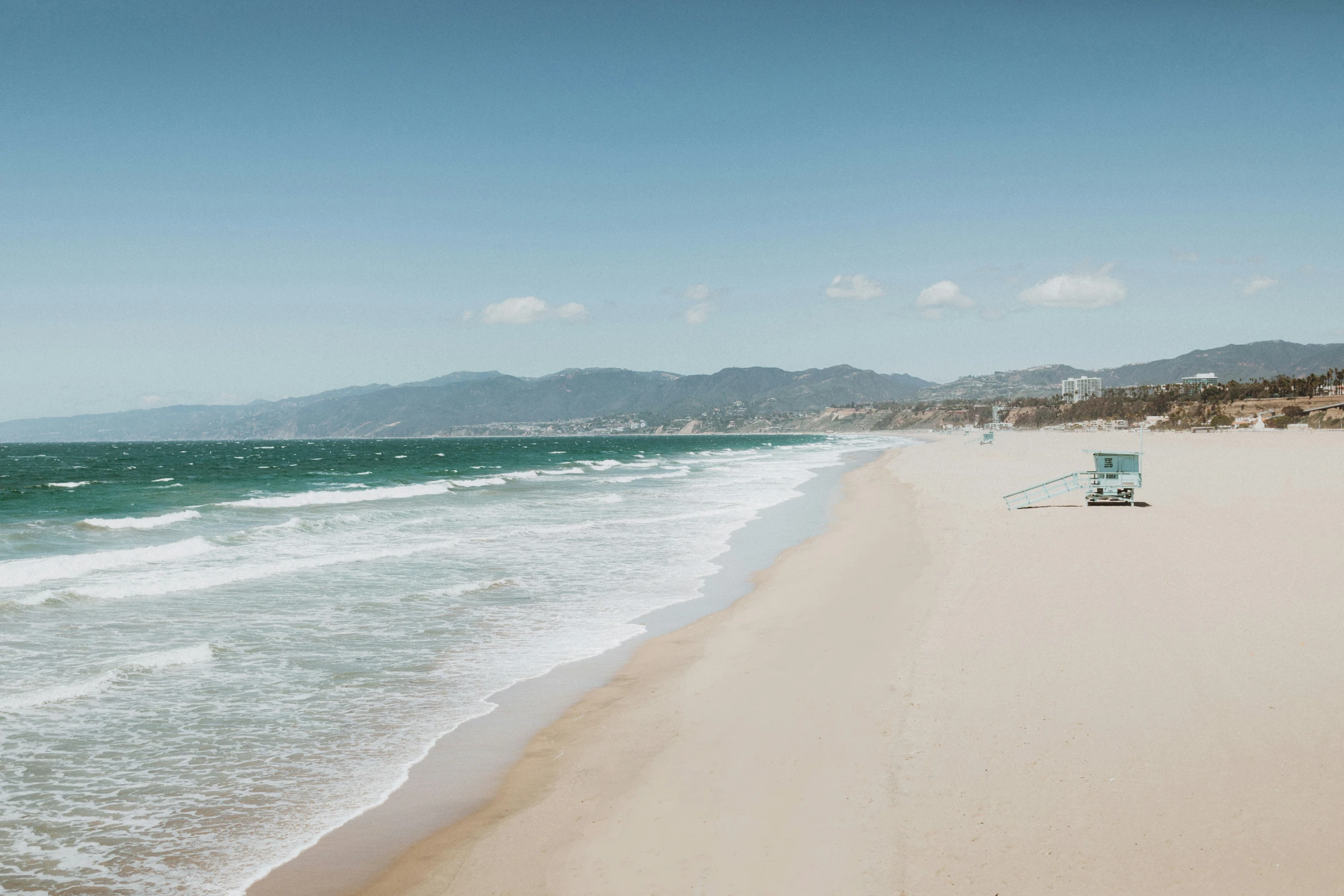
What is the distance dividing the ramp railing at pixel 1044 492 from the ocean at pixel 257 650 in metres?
8.68

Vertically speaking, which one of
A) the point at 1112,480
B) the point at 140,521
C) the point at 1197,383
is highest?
the point at 1197,383

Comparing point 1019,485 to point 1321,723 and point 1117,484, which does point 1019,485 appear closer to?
point 1117,484

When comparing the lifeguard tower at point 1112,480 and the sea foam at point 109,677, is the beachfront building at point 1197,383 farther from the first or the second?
the sea foam at point 109,677

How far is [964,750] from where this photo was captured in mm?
6219

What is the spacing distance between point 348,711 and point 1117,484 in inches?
804

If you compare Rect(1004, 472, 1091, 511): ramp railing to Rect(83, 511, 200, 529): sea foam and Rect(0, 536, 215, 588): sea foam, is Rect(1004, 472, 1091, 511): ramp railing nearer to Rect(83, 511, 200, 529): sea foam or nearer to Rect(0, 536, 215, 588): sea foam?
Rect(0, 536, 215, 588): sea foam

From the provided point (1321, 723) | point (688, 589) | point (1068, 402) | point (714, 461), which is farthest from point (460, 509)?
point (1068, 402)

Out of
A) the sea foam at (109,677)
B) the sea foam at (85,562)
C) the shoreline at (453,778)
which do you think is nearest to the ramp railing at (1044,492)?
the shoreline at (453,778)

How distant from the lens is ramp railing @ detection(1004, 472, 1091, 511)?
72.6ft

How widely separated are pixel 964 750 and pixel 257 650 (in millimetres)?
9862

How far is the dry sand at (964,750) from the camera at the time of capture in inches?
185

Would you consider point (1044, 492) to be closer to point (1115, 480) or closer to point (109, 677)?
point (1115, 480)

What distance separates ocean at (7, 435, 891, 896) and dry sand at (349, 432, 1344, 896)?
167 centimetres

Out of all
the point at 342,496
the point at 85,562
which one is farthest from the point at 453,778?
the point at 342,496
